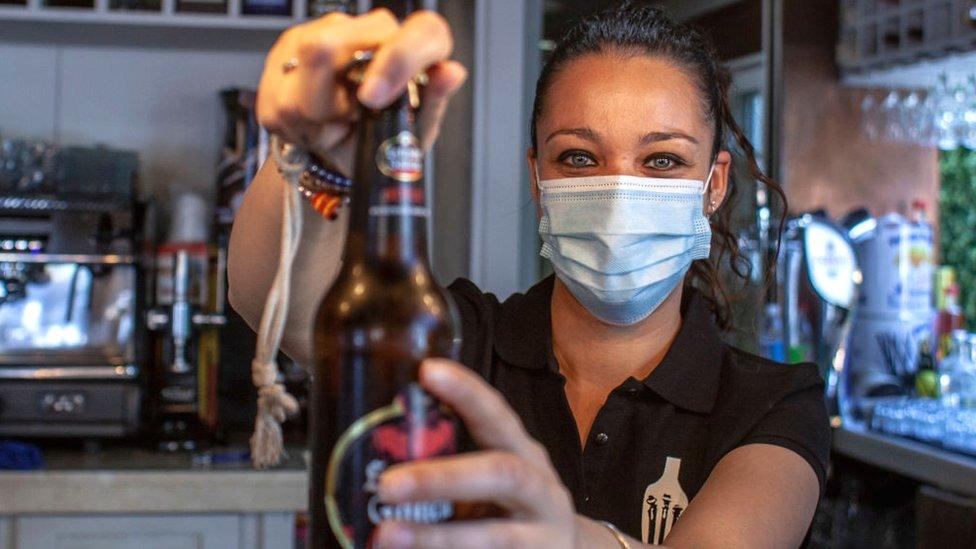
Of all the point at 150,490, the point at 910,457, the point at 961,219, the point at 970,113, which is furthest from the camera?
the point at 961,219

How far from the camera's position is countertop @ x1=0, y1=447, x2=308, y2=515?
8.00ft

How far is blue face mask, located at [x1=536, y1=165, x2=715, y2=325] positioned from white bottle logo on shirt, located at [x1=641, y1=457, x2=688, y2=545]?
0.21 m

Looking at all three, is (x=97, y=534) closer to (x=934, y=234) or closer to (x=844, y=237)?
(x=844, y=237)

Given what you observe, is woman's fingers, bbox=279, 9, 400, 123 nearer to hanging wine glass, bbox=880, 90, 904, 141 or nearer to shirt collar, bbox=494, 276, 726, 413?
shirt collar, bbox=494, 276, 726, 413

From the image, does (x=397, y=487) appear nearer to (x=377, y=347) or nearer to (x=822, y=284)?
(x=377, y=347)

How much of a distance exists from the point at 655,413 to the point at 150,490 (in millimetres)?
1550

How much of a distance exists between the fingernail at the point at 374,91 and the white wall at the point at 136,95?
2576 mm

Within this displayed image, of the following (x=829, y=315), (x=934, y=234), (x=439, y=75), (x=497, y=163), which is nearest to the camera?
(x=439, y=75)

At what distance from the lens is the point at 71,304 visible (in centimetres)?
271

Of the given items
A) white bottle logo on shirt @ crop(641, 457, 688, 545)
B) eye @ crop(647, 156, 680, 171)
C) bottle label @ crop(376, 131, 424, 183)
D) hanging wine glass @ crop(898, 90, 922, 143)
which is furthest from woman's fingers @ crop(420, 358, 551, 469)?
hanging wine glass @ crop(898, 90, 922, 143)

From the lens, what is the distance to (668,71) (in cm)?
131

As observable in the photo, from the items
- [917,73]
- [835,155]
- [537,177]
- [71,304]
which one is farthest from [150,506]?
[917,73]

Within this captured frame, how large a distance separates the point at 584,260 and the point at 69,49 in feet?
7.75

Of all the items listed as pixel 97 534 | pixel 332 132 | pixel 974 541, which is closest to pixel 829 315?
pixel 974 541
